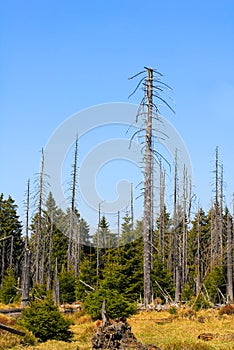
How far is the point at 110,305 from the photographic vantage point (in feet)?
67.1

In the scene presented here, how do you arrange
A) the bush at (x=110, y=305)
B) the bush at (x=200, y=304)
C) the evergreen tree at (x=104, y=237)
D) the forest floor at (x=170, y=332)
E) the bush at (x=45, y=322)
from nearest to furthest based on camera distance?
the forest floor at (x=170, y=332)
the bush at (x=45, y=322)
the bush at (x=110, y=305)
the bush at (x=200, y=304)
the evergreen tree at (x=104, y=237)

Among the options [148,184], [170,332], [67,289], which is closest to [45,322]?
[170,332]

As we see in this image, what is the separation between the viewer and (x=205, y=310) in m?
25.2

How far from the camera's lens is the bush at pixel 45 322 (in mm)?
16281

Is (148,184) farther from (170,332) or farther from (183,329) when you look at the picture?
(170,332)

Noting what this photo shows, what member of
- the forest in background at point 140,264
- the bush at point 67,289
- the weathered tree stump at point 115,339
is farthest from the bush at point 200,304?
the bush at point 67,289

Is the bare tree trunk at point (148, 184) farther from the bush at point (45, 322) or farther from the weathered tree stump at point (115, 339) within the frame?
the weathered tree stump at point (115, 339)

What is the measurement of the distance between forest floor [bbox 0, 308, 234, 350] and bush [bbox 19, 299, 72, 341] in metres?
0.55

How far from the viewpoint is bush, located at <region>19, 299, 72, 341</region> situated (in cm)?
1628

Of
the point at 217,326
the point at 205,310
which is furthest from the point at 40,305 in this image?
the point at 205,310

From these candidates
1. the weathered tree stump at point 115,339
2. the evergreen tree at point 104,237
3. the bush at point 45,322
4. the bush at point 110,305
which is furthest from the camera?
the evergreen tree at point 104,237

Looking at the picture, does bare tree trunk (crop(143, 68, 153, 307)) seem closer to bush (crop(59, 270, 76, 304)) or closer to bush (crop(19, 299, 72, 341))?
bush (crop(19, 299, 72, 341))

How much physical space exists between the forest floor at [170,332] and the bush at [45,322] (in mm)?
548

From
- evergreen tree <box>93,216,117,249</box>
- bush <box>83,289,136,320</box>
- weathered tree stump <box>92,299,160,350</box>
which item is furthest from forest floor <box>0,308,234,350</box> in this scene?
evergreen tree <box>93,216,117,249</box>
